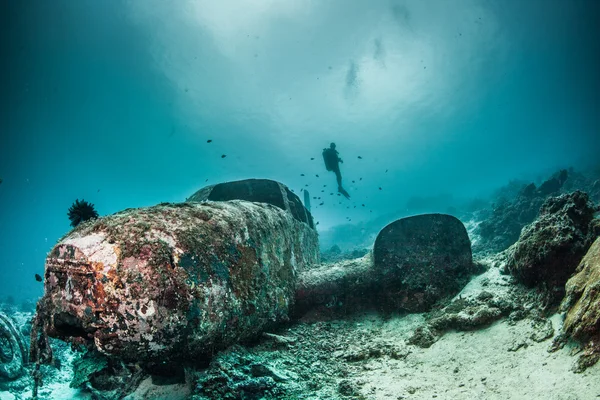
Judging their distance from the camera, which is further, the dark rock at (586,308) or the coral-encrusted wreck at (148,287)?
the coral-encrusted wreck at (148,287)

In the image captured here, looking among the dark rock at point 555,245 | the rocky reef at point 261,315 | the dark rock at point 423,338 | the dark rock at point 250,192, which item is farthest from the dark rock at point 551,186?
the dark rock at point 423,338

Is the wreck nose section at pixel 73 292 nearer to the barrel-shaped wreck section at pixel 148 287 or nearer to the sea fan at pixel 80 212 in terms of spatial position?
the barrel-shaped wreck section at pixel 148 287

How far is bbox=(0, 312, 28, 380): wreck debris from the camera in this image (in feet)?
18.9

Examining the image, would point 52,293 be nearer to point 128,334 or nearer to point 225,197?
point 128,334

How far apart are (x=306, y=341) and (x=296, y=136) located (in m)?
63.5

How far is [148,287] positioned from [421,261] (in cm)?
513

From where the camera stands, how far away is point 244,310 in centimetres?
324

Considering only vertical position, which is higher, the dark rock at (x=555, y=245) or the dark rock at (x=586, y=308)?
the dark rock at (x=555, y=245)

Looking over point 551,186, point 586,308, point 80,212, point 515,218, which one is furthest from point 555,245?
point 551,186

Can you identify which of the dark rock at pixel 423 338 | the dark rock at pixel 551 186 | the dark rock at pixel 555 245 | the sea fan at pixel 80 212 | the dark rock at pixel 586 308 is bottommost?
the dark rock at pixel 423 338

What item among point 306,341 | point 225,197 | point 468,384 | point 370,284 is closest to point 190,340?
point 306,341

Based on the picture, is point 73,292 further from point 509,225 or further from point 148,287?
point 509,225

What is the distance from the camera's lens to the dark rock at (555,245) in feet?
10.0

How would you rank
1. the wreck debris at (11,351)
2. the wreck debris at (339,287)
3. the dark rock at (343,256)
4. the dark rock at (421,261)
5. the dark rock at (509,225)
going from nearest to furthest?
the dark rock at (421,261), the wreck debris at (339,287), the wreck debris at (11,351), the dark rock at (509,225), the dark rock at (343,256)
